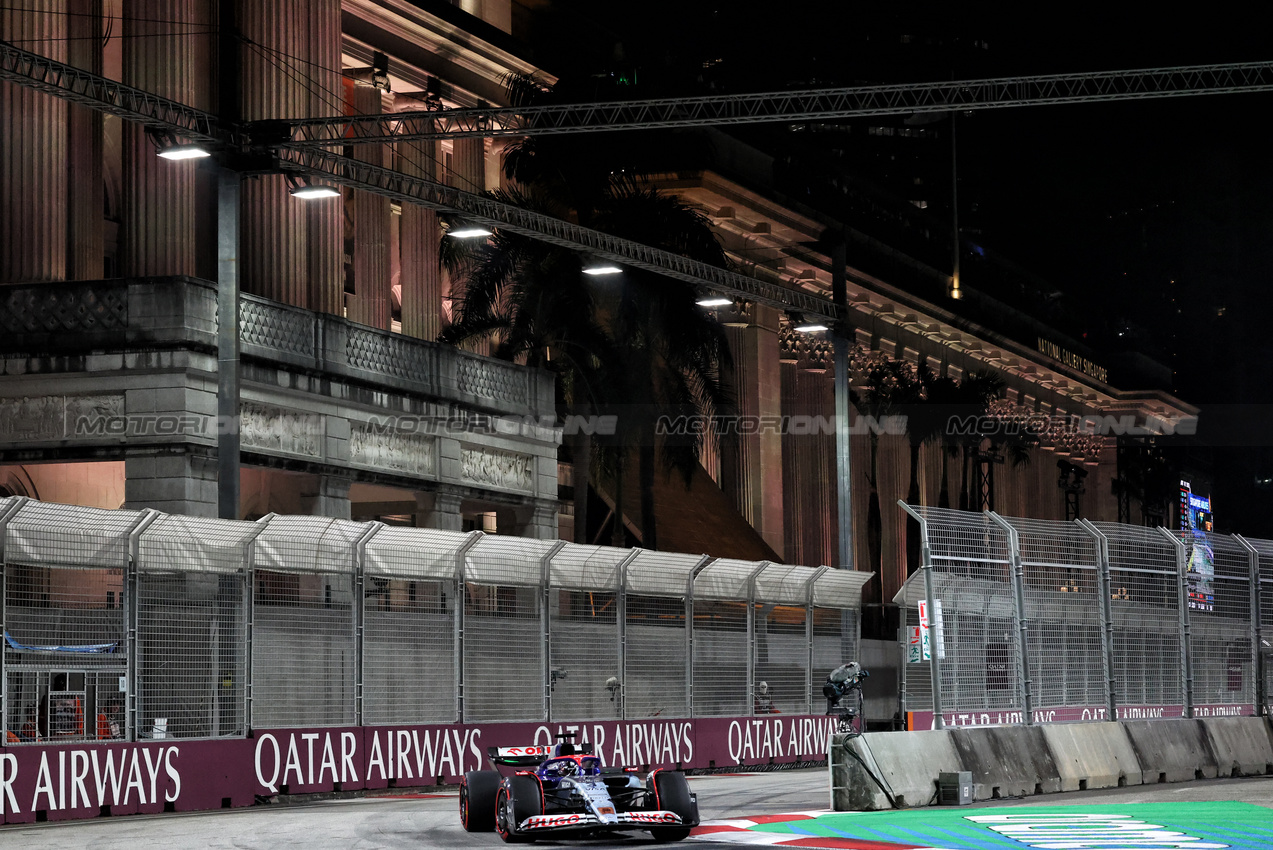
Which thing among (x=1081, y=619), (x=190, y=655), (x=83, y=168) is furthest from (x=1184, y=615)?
(x=83, y=168)

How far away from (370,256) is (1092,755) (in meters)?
31.1

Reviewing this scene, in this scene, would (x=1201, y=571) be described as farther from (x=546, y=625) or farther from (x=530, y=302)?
(x=530, y=302)

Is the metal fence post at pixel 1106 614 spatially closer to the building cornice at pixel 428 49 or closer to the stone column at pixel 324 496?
the stone column at pixel 324 496

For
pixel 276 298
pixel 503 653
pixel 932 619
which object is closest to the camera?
pixel 932 619

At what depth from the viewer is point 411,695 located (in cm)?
2203

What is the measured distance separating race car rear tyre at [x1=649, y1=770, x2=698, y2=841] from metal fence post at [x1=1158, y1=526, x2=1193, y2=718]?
9500mm

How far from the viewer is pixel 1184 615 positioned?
2206 cm

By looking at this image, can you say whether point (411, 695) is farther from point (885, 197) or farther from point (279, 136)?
point (885, 197)

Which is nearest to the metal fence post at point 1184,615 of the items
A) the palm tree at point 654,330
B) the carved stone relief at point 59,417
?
the carved stone relief at point 59,417

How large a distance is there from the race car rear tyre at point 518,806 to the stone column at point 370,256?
32.5 m

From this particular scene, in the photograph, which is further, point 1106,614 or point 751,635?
point 751,635

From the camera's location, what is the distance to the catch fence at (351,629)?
18203 mm

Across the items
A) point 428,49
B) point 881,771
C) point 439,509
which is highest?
point 428,49

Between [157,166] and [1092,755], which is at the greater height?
[157,166]
